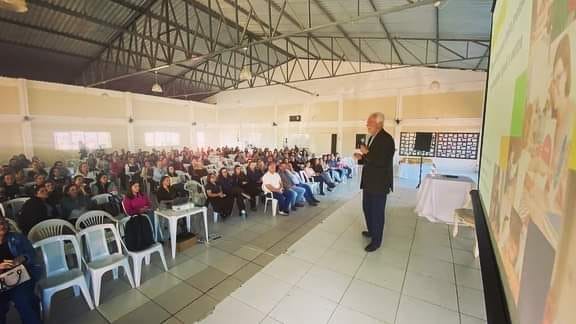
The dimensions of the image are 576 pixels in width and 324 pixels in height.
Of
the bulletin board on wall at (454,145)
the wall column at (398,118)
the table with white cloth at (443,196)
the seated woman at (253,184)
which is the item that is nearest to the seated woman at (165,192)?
the seated woman at (253,184)

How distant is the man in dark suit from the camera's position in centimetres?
289

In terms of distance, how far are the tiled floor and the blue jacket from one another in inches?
21.0

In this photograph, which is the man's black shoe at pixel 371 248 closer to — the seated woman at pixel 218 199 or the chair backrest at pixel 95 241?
the seated woman at pixel 218 199

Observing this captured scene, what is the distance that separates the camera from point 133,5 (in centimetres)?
690

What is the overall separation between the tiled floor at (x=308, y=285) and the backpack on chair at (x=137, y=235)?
36 centimetres

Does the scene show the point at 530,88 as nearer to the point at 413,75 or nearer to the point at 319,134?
the point at 413,75

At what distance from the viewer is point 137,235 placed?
2799 mm

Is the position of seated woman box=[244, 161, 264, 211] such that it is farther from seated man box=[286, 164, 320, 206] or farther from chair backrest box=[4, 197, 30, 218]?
chair backrest box=[4, 197, 30, 218]

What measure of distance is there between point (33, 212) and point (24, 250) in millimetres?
1486

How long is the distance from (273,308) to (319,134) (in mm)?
11020

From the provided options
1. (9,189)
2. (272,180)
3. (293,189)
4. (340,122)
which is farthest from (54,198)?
(340,122)

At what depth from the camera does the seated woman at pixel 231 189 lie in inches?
192

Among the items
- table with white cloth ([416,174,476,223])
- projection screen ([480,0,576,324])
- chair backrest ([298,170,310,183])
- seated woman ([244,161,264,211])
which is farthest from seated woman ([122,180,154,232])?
table with white cloth ([416,174,476,223])

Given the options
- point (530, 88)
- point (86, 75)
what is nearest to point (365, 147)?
point (530, 88)
